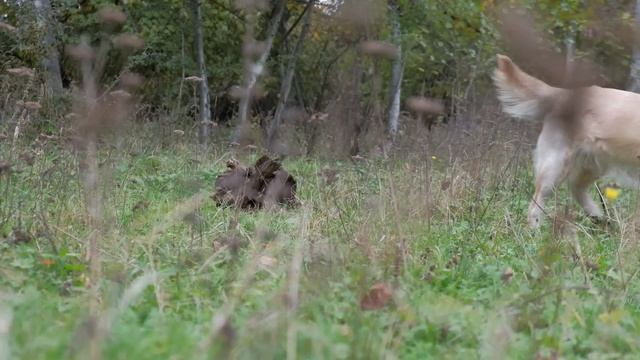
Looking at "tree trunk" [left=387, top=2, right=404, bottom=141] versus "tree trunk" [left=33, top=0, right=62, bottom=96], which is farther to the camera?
"tree trunk" [left=387, top=2, right=404, bottom=141]

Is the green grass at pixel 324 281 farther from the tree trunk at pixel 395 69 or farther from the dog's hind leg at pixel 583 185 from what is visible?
the tree trunk at pixel 395 69

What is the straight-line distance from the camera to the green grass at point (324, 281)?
97.6 inches

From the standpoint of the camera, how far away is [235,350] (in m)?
2.28

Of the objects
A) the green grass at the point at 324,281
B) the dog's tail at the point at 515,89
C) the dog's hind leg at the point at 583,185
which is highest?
the dog's tail at the point at 515,89

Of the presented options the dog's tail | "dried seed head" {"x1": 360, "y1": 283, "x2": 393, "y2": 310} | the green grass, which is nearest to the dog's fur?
the dog's tail

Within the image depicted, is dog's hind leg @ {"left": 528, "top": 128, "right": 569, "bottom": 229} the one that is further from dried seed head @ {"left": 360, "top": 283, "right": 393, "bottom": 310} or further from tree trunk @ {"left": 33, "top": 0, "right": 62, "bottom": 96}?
tree trunk @ {"left": 33, "top": 0, "right": 62, "bottom": 96}

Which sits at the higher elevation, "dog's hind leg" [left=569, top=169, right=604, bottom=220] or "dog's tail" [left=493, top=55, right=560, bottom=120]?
"dog's tail" [left=493, top=55, right=560, bottom=120]

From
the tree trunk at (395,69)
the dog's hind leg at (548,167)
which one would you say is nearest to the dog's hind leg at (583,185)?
the dog's hind leg at (548,167)

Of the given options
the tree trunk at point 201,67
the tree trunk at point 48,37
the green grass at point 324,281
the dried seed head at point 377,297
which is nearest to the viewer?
the green grass at point 324,281

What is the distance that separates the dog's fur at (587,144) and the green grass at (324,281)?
1.01 m

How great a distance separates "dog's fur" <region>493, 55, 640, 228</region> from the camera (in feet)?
21.1

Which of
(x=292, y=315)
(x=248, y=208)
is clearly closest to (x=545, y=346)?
(x=292, y=315)

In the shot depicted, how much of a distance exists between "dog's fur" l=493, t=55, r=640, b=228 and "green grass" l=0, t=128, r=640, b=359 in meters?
1.01

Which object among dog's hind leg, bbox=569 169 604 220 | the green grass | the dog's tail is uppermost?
the dog's tail
